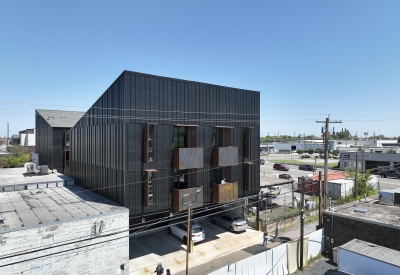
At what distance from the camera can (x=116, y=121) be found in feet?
54.3

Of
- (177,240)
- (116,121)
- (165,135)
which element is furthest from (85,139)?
(177,240)

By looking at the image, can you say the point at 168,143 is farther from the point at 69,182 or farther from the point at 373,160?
the point at 373,160

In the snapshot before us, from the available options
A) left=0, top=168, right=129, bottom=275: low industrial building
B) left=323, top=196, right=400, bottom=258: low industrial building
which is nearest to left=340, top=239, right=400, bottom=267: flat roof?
left=323, top=196, right=400, bottom=258: low industrial building

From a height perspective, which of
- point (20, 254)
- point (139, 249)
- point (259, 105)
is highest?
point (259, 105)

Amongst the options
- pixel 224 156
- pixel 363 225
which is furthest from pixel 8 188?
pixel 363 225

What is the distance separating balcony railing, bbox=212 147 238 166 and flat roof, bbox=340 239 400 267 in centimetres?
892

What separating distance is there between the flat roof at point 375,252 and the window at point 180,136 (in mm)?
11814

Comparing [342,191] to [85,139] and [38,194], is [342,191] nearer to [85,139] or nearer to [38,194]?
[85,139]

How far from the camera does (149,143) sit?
16500 millimetres

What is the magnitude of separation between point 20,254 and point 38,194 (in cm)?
871

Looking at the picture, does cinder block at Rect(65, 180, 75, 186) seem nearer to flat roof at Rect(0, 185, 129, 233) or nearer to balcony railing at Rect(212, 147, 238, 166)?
flat roof at Rect(0, 185, 129, 233)

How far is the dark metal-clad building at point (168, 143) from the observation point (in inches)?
628

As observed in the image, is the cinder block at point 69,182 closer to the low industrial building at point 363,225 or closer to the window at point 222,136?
the window at point 222,136

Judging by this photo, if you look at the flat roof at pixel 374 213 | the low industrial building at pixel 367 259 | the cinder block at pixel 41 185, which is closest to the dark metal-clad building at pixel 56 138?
the cinder block at pixel 41 185
